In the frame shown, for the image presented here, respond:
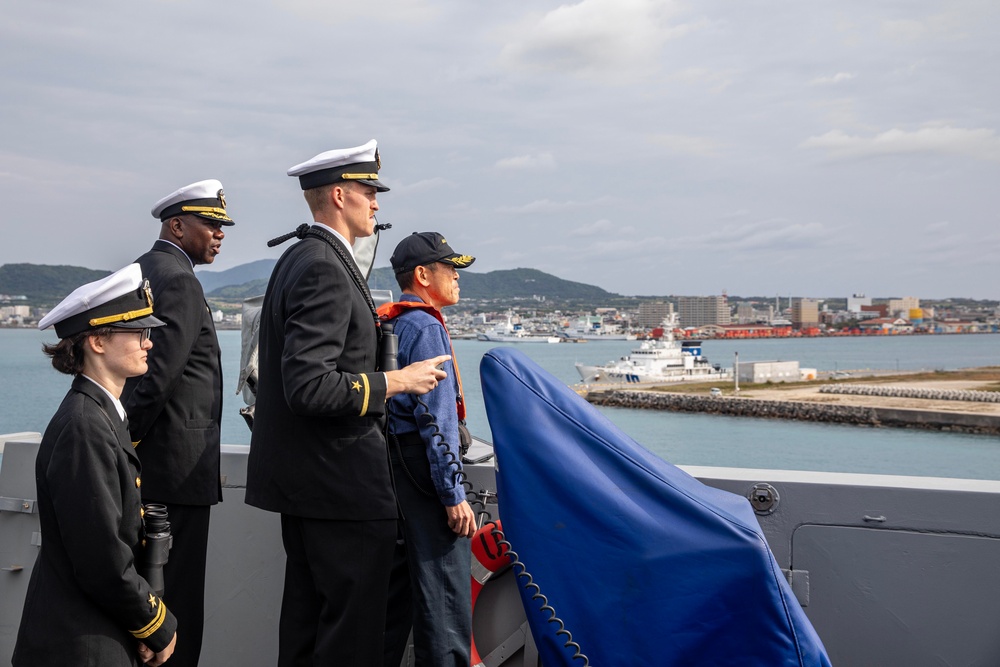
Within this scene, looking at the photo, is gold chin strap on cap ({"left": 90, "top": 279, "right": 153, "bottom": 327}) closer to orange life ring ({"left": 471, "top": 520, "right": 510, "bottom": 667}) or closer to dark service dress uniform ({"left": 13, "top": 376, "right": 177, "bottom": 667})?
dark service dress uniform ({"left": 13, "top": 376, "right": 177, "bottom": 667})

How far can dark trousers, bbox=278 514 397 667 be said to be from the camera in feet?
8.58

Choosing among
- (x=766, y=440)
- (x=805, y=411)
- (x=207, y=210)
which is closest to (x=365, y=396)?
(x=207, y=210)

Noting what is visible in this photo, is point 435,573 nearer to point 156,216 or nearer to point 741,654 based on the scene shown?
point 741,654

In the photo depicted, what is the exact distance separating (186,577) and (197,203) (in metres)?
1.32

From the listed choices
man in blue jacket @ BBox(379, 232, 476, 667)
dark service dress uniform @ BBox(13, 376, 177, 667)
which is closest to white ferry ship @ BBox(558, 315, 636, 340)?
man in blue jacket @ BBox(379, 232, 476, 667)

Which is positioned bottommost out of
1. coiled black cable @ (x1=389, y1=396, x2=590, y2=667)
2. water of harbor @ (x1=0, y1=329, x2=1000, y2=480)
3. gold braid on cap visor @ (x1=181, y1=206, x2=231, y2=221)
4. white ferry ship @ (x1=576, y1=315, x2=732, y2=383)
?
water of harbor @ (x1=0, y1=329, x2=1000, y2=480)

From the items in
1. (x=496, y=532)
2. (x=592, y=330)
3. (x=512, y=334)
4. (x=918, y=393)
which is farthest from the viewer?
(x=592, y=330)

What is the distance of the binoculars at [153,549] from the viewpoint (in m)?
2.36

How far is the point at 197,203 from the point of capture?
11.2 ft

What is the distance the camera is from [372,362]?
9.12 ft

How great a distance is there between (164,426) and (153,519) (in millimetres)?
745

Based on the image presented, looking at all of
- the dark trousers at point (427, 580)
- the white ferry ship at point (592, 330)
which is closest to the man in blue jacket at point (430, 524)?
the dark trousers at point (427, 580)

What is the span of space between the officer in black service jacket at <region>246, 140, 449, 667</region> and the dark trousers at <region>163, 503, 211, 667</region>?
0.46 m

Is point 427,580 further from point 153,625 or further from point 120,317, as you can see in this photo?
point 120,317
